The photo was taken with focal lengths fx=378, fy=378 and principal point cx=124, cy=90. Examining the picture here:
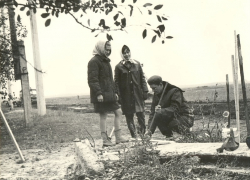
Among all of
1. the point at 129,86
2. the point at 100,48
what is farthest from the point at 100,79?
the point at 129,86

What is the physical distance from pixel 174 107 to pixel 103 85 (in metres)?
1.14

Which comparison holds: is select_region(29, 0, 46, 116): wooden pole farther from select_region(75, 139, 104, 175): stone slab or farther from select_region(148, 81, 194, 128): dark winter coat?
select_region(75, 139, 104, 175): stone slab

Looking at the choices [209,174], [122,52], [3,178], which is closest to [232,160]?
[209,174]

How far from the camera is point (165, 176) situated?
3221 mm

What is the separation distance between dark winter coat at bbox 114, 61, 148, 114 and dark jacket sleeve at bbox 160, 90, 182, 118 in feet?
3.09

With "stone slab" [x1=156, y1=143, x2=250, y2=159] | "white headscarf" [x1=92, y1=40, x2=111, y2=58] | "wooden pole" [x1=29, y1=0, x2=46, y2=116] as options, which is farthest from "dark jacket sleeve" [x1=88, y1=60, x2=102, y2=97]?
"wooden pole" [x1=29, y1=0, x2=46, y2=116]

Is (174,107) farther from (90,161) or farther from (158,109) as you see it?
(90,161)

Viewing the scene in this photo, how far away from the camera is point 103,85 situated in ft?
19.0

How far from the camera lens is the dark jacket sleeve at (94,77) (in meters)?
5.56

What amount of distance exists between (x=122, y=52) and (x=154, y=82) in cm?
99

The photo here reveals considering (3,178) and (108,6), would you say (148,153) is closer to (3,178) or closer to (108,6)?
(108,6)

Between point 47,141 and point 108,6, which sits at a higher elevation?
point 108,6

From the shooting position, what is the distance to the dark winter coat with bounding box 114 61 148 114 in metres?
6.64

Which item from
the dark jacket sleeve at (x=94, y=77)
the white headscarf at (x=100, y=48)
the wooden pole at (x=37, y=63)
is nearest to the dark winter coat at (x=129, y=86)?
the white headscarf at (x=100, y=48)
